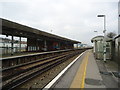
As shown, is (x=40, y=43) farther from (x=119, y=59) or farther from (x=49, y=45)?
(x=119, y=59)

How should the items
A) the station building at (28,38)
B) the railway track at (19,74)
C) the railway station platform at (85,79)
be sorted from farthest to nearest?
1. the station building at (28,38)
2. the railway track at (19,74)
3. the railway station platform at (85,79)

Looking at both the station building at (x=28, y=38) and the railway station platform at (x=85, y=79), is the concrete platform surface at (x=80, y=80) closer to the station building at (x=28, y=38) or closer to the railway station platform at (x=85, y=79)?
the railway station platform at (x=85, y=79)

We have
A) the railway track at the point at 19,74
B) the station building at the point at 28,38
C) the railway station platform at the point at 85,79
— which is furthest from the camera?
the station building at the point at 28,38

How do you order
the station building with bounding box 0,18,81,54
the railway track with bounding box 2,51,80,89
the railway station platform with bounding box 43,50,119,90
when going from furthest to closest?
the station building with bounding box 0,18,81,54, the railway track with bounding box 2,51,80,89, the railway station platform with bounding box 43,50,119,90

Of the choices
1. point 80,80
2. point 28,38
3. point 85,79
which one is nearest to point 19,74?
point 80,80

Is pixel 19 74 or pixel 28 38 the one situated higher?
pixel 28 38

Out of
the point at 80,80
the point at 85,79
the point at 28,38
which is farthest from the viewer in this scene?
the point at 28,38

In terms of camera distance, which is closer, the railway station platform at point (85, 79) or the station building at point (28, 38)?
the railway station platform at point (85, 79)

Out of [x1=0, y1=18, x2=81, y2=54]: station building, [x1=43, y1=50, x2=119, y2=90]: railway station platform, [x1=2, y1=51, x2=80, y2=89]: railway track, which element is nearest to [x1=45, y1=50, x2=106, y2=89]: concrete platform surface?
[x1=43, y1=50, x2=119, y2=90]: railway station platform

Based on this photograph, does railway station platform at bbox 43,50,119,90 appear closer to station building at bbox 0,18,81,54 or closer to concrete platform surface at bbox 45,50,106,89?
concrete platform surface at bbox 45,50,106,89

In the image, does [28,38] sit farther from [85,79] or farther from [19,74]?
[85,79]

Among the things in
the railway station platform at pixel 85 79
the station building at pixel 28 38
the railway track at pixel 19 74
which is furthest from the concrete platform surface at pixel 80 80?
the station building at pixel 28 38

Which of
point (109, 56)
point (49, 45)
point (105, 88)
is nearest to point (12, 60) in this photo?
point (105, 88)

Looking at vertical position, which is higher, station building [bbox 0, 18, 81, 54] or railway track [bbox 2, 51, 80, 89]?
station building [bbox 0, 18, 81, 54]
